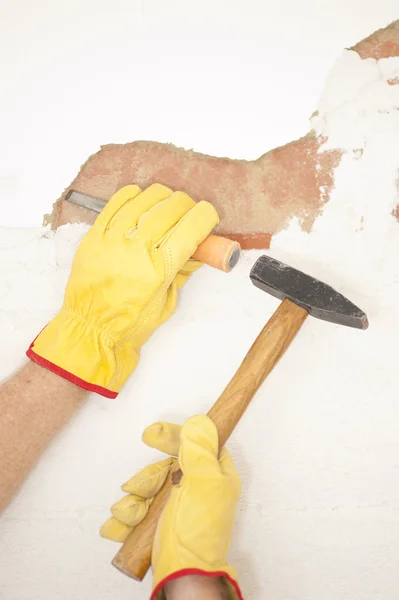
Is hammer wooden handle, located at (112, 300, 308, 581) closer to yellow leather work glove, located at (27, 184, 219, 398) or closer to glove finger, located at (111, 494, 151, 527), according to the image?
glove finger, located at (111, 494, 151, 527)

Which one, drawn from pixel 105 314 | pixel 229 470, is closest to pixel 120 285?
pixel 105 314

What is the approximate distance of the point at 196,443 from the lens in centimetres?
107

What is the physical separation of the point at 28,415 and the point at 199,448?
532 millimetres

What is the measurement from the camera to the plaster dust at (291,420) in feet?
3.76

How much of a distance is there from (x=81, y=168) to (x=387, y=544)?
1395mm

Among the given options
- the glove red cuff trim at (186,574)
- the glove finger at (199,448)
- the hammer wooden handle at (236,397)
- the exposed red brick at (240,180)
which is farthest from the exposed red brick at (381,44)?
the glove red cuff trim at (186,574)

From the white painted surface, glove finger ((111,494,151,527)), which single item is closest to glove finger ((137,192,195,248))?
the white painted surface

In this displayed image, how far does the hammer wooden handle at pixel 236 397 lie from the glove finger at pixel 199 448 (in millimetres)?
27

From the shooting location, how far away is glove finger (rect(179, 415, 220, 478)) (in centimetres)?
104

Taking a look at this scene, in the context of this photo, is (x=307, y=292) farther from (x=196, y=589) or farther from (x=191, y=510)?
(x=196, y=589)

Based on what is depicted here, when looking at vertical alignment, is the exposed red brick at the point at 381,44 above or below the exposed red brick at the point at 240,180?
above

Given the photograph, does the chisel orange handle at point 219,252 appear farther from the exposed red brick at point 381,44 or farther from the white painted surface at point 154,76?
the exposed red brick at point 381,44

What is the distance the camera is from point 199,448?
1.06 meters

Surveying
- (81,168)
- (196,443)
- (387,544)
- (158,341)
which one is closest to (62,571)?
(196,443)
